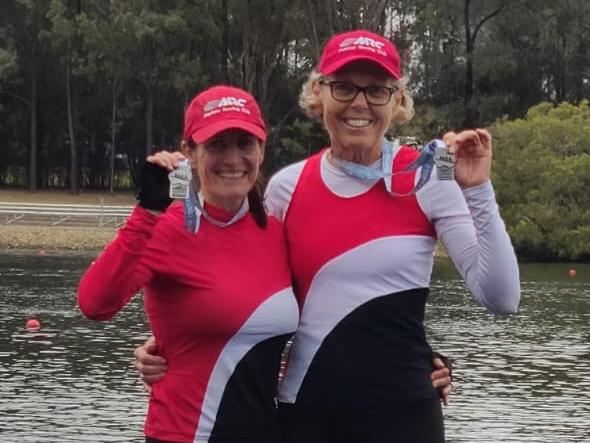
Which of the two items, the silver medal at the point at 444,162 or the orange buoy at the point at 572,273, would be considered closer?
the silver medal at the point at 444,162

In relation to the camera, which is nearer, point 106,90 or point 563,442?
point 563,442

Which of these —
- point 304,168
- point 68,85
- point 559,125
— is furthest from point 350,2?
point 304,168

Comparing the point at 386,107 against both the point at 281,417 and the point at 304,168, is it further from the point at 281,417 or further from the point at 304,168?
the point at 281,417

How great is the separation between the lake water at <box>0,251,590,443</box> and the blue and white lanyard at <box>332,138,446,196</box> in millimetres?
7711

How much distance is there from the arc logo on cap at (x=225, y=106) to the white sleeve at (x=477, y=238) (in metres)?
0.56

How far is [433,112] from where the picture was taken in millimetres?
49594

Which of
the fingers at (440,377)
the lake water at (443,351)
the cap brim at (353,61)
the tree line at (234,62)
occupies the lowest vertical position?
the lake water at (443,351)

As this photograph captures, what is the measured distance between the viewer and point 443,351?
17.1 metres

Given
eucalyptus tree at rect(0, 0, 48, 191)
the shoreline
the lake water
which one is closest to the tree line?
eucalyptus tree at rect(0, 0, 48, 191)

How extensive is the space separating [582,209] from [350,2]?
11.3 metres

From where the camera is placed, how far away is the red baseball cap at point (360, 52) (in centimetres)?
351

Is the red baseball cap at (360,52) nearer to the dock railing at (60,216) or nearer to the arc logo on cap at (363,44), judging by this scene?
the arc logo on cap at (363,44)

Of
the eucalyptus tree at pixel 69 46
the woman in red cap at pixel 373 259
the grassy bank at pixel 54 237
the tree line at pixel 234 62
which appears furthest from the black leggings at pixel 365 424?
the eucalyptus tree at pixel 69 46

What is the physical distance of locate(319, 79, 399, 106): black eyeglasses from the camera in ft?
11.6
